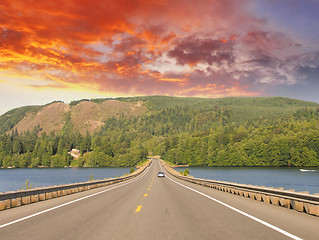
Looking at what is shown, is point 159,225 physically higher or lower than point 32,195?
higher

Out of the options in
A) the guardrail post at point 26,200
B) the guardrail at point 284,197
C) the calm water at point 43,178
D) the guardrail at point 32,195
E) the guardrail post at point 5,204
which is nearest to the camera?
the guardrail at point 284,197

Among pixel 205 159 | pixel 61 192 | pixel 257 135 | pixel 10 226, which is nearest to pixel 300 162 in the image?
pixel 257 135

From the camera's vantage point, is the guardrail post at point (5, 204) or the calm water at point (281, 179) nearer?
the guardrail post at point (5, 204)

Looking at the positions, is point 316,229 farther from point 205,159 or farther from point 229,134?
point 229,134

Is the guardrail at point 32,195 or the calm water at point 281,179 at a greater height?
the guardrail at point 32,195

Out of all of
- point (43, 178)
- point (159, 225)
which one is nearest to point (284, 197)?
point (159, 225)

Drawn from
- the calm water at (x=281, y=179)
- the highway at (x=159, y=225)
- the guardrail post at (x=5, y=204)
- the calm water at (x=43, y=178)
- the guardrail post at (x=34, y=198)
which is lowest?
the calm water at (x=43, y=178)

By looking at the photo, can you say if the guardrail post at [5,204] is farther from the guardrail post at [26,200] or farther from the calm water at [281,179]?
the calm water at [281,179]

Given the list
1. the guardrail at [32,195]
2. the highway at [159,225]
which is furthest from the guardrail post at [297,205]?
the guardrail at [32,195]

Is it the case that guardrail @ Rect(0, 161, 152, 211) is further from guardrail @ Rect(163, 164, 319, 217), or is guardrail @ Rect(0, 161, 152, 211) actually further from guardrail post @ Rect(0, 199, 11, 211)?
guardrail @ Rect(163, 164, 319, 217)

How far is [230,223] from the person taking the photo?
358 inches

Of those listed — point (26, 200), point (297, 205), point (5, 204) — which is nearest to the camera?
point (297, 205)

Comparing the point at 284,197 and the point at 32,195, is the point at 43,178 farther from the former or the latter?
the point at 284,197

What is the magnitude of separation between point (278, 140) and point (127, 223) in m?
152
